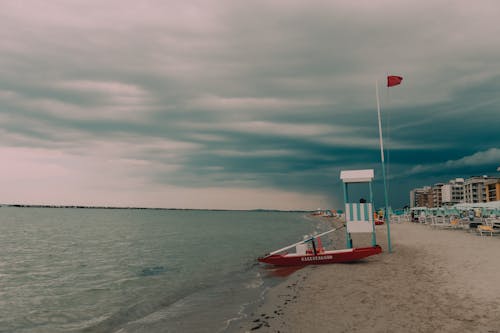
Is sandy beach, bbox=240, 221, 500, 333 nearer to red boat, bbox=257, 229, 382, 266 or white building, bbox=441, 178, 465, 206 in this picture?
red boat, bbox=257, 229, 382, 266

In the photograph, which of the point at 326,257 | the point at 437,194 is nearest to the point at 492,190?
the point at 437,194

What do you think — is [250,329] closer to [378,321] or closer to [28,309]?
[378,321]

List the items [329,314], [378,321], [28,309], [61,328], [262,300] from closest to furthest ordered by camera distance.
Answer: [378,321], [329,314], [61,328], [262,300], [28,309]

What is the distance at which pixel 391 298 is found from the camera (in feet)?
27.3

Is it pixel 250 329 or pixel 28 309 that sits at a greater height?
pixel 250 329

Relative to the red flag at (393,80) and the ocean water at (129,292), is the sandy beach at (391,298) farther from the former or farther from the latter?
the red flag at (393,80)

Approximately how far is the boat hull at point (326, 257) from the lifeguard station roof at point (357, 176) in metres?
2.99

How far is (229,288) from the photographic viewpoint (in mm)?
12719

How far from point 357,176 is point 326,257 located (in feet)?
12.8

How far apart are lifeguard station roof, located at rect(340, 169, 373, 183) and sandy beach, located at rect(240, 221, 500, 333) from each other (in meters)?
3.67

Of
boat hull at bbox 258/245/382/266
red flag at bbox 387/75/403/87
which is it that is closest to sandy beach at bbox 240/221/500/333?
boat hull at bbox 258/245/382/266

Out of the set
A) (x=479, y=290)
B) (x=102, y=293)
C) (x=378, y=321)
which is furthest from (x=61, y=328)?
(x=479, y=290)

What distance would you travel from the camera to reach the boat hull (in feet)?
46.8

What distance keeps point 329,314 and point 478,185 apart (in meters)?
146
